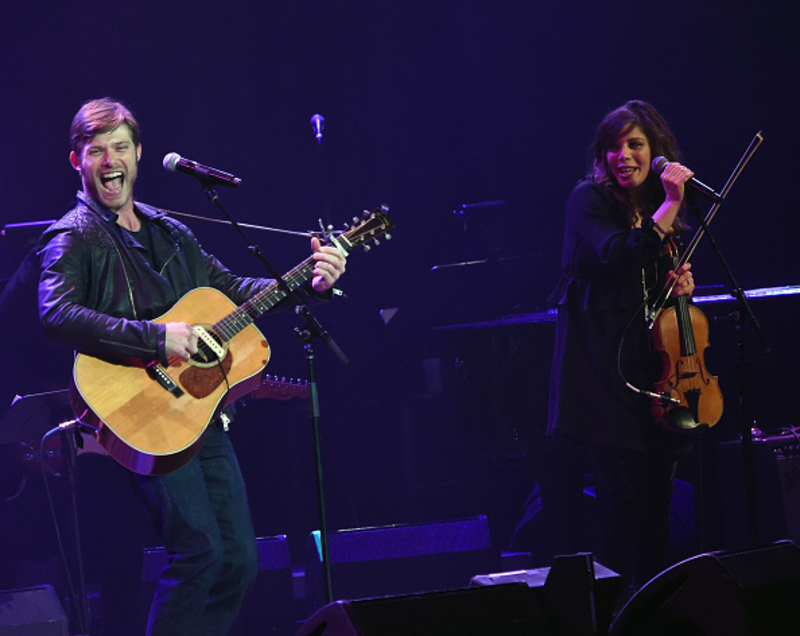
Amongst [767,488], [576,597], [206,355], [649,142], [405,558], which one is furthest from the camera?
[405,558]

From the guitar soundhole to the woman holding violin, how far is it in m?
1.43

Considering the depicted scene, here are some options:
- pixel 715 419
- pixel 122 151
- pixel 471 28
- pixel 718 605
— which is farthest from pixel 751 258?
pixel 718 605

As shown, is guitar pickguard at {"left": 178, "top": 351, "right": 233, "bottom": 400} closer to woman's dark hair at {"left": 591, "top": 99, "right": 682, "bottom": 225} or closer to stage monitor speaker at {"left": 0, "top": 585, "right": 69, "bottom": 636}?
stage monitor speaker at {"left": 0, "top": 585, "right": 69, "bottom": 636}

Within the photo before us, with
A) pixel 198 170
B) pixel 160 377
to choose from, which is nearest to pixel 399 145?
pixel 198 170

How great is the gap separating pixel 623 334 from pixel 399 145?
424 cm

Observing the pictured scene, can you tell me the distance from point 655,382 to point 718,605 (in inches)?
81.4

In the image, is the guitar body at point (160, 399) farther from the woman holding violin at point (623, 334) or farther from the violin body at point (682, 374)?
the violin body at point (682, 374)

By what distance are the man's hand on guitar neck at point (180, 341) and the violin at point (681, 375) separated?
1.81 metres

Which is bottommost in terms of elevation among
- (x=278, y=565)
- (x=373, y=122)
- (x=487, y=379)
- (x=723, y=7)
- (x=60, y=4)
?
(x=278, y=565)

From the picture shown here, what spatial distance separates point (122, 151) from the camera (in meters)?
3.69

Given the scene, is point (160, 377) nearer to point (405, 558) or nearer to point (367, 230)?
point (367, 230)

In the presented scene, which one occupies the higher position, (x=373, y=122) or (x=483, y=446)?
(x=373, y=122)

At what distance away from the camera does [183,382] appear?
3527 millimetres

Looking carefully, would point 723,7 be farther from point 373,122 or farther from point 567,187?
point 373,122
